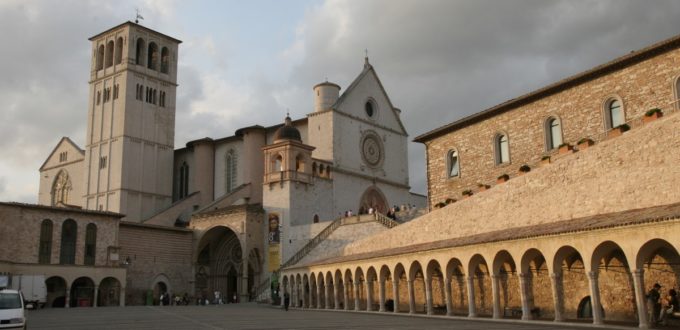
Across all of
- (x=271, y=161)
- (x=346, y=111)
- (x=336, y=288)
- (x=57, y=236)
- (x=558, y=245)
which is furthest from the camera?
(x=346, y=111)

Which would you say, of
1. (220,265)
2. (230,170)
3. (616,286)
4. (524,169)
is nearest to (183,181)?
(230,170)

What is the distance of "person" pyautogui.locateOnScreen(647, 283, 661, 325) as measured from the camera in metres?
17.6

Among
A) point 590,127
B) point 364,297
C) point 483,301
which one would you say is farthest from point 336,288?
point 590,127

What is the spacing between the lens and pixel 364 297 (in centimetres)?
3488

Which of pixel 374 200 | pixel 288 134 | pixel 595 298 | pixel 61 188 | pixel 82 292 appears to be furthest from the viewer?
pixel 61 188

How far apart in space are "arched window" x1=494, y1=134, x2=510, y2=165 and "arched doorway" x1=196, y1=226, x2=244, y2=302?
1052 inches

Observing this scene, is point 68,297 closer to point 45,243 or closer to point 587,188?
point 45,243

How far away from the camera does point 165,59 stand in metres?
66.3

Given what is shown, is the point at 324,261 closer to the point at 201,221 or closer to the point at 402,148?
the point at 201,221

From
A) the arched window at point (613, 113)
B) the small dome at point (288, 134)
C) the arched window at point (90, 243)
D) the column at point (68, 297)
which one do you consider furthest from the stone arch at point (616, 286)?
the arched window at point (90, 243)

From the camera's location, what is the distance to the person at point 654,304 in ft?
57.6

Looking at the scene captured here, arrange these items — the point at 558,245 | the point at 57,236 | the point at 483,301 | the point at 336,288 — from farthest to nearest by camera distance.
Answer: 1. the point at 57,236
2. the point at 336,288
3. the point at 483,301
4. the point at 558,245

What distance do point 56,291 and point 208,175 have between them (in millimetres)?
20864

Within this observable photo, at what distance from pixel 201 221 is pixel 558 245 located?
36.9m
